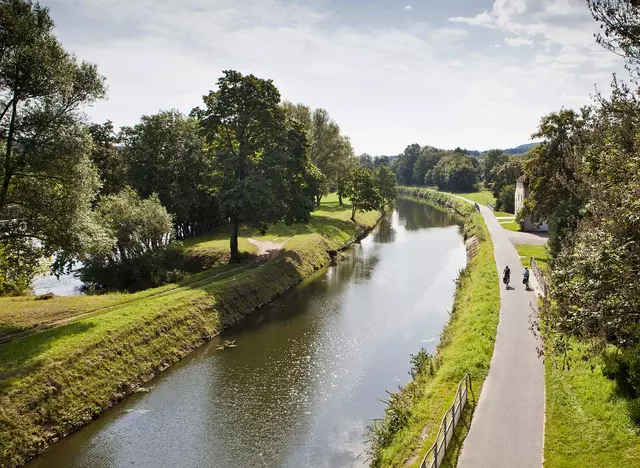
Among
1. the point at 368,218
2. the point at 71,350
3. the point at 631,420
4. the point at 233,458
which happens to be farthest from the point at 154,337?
the point at 368,218

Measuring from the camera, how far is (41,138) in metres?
23.1

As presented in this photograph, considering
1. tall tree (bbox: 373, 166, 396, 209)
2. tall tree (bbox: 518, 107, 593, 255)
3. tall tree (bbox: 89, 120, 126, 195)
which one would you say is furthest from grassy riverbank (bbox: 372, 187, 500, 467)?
tall tree (bbox: 373, 166, 396, 209)

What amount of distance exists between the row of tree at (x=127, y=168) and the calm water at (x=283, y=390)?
990cm

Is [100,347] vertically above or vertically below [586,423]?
below

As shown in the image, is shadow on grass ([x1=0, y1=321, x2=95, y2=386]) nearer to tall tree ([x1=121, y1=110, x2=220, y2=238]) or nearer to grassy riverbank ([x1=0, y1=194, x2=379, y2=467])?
grassy riverbank ([x1=0, y1=194, x2=379, y2=467])

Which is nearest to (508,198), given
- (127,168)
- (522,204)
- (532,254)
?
(522,204)

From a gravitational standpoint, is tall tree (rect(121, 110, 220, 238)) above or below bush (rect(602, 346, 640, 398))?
above

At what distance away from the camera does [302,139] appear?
167ft

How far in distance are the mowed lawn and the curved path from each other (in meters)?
22.9

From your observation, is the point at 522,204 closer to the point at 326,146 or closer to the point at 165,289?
the point at 326,146

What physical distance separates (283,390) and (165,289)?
614 inches

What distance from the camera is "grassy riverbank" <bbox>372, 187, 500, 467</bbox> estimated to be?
51.7ft

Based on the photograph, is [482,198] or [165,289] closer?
[165,289]

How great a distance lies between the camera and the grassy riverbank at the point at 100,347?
18.6m
